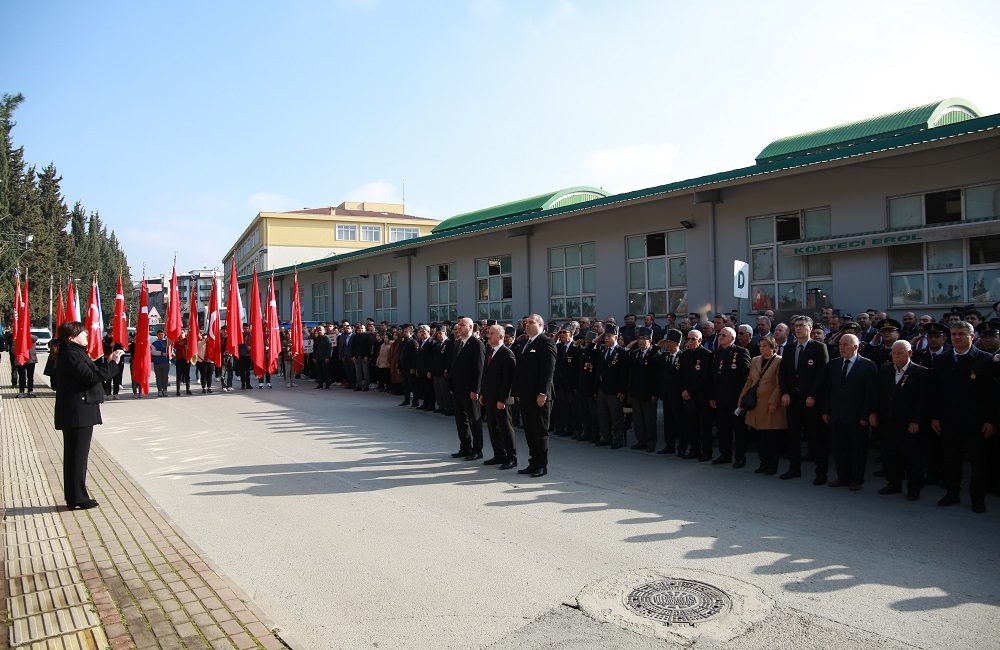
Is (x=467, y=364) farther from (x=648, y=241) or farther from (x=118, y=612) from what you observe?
(x=648, y=241)

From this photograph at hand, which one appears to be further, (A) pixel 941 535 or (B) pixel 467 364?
(B) pixel 467 364

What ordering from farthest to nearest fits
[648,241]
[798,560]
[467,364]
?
[648,241], [467,364], [798,560]

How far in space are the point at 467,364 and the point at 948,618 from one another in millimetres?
6777

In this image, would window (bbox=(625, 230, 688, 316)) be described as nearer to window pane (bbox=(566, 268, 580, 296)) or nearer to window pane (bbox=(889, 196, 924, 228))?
window pane (bbox=(566, 268, 580, 296))

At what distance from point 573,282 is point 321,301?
20265 millimetres

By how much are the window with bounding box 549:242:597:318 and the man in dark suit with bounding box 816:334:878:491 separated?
37.0ft

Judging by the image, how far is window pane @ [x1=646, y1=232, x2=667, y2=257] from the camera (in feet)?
57.3

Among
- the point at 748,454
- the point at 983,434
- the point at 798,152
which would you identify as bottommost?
the point at 748,454

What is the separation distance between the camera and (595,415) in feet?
37.8

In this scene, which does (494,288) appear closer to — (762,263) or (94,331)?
(762,263)

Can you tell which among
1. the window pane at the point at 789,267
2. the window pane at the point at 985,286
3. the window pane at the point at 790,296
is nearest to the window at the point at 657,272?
the window pane at the point at 790,296

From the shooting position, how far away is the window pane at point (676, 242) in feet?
55.7

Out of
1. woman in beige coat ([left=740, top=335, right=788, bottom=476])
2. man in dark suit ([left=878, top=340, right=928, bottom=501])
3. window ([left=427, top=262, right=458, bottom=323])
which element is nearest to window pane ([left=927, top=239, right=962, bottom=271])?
woman in beige coat ([left=740, top=335, right=788, bottom=476])

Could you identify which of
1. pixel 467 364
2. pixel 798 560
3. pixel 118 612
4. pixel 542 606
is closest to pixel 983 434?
pixel 798 560
